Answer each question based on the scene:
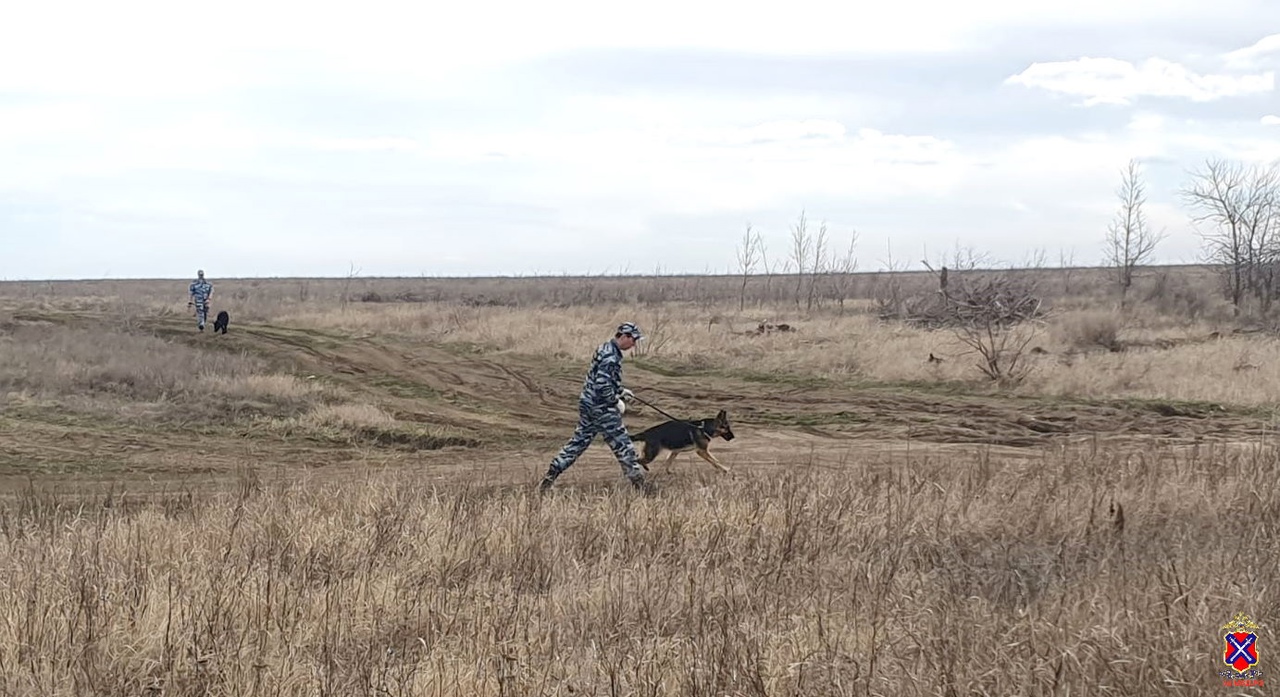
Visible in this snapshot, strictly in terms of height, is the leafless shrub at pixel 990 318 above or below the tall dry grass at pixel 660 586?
above

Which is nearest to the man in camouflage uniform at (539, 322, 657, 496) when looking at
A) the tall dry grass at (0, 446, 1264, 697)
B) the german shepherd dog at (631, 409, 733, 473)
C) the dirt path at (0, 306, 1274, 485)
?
the tall dry grass at (0, 446, 1264, 697)

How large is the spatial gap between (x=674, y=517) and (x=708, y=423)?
141 inches

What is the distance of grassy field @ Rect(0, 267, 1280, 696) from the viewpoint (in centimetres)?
497

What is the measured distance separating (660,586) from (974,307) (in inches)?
724

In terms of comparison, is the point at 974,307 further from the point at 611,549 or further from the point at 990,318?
the point at 611,549

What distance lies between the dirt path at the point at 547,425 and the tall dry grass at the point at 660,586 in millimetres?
3529

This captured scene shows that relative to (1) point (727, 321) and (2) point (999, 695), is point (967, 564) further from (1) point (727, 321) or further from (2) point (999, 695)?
(1) point (727, 321)

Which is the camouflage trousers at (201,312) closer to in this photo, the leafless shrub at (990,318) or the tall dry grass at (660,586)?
the leafless shrub at (990,318)

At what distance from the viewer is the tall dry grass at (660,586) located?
16.0ft

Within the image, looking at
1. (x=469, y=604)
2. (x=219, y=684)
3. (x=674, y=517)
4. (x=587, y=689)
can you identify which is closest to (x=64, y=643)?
(x=219, y=684)

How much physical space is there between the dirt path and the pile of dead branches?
16.3 ft

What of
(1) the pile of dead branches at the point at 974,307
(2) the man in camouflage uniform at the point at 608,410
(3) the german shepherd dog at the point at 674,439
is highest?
(1) the pile of dead branches at the point at 974,307

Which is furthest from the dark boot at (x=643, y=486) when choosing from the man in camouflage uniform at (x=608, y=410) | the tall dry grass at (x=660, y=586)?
the tall dry grass at (x=660, y=586)

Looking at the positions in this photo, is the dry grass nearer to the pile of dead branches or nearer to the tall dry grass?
the tall dry grass
